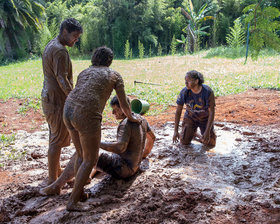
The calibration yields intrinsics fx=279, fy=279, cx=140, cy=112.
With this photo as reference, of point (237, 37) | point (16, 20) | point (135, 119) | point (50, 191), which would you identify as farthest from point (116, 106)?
point (16, 20)

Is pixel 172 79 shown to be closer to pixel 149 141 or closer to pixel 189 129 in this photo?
pixel 189 129

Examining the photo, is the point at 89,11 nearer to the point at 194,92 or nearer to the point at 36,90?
the point at 36,90

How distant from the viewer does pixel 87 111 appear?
2.68 meters

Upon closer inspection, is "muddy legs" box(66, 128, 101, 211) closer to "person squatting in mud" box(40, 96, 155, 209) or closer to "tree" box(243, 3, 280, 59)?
"person squatting in mud" box(40, 96, 155, 209)

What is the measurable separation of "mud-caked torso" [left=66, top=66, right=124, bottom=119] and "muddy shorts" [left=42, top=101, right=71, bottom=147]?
19.5 inches

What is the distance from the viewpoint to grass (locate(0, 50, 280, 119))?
8523 millimetres

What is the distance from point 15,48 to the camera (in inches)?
744

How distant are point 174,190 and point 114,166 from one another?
0.78m

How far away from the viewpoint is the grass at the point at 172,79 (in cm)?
852

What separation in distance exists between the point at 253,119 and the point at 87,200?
445 centimetres

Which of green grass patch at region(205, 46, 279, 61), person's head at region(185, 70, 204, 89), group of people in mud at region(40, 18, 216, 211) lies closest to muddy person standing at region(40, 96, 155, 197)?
group of people in mud at region(40, 18, 216, 211)

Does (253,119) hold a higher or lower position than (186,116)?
lower

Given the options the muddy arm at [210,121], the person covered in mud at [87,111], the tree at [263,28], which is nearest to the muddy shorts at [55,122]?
the person covered in mud at [87,111]

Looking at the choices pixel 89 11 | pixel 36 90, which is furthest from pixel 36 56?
pixel 36 90
